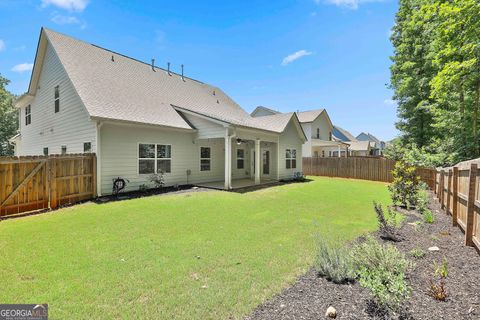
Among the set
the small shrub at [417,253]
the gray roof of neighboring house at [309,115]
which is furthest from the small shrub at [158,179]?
the gray roof of neighboring house at [309,115]

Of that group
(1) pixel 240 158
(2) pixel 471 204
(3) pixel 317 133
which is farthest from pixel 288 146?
(3) pixel 317 133

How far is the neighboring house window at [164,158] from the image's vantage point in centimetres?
1176

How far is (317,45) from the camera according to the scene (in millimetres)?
14219

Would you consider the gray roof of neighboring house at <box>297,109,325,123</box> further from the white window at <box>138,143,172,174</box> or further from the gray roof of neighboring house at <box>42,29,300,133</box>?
the white window at <box>138,143,172,174</box>

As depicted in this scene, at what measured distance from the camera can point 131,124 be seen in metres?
10.4

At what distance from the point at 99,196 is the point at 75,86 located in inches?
200

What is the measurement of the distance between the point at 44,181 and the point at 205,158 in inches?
306

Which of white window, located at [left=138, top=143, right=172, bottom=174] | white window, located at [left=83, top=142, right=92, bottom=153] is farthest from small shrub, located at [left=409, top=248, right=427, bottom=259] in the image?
white window, located at [left=83, top=142, right=92, bottom=153]

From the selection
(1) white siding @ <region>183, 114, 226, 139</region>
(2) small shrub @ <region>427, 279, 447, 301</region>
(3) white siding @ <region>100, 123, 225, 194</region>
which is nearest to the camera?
(2) small shrub @ <region>427, 279, 447, 301</region>

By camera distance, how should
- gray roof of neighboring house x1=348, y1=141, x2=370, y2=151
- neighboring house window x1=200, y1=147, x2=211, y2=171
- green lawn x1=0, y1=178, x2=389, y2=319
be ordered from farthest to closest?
1. gray roof of neighboring house x1=348, y1=141, x2=370, y2=151
2. neighboring house window x1=200, y1=147, x2=211, y2=171
3. green lawn x1=0, y1=178, x2=389, y2=319

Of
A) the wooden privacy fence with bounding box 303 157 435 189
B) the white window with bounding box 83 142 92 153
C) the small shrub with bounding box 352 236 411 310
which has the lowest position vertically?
the small shrub with bounding box 352 236 411 310

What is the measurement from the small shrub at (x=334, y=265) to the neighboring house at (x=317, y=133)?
23843 mm

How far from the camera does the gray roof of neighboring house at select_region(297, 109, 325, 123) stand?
28.8 metres

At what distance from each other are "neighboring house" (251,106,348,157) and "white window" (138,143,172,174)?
59.2 feet
